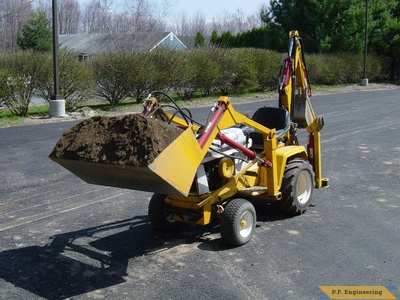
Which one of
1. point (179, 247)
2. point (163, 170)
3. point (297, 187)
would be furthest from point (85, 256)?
point (297, 187)

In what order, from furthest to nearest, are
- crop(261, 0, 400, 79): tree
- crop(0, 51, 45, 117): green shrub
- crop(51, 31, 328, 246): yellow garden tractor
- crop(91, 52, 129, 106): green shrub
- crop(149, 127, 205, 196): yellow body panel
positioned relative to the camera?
crop(261, 0, 400, 79): tree → crop(91, 52, 129, 106): green shrub → crop(0, 51, 45, 117): green shrub → crop(51, 31, 328, 246): yellow garden tractor → crop(149, 127, 205, 196): yellow body panel

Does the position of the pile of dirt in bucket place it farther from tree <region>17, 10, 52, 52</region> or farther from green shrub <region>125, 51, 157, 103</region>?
tree <region>17, 10, 52, 52</region>

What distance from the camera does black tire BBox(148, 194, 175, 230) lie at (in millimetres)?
7082

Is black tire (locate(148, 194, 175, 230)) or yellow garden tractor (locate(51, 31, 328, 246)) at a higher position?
yellow garden tractor (locate(51, 31, 328, 246))

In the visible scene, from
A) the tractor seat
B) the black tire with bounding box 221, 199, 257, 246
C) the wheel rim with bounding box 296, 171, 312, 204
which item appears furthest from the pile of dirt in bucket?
the wheel rim with bounding box 296, 171, 312, 204

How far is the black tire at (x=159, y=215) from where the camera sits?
7.08 m

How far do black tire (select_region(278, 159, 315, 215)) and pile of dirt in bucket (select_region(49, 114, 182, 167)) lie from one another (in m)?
2.47

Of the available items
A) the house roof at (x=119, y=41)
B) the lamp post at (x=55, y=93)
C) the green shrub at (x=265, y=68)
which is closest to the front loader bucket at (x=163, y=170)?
the lamp post at (x=55, y=93)

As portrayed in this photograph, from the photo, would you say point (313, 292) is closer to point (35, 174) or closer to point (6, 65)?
point (35, 174)

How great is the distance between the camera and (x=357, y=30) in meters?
39.8

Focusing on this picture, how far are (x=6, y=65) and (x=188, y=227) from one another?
1421 centimetres

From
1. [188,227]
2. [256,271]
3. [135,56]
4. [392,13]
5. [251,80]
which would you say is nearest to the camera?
[256,271]

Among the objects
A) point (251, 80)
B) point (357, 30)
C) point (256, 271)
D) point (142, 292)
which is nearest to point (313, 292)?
point (256, 271)

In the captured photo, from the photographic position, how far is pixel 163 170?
5.29 m
